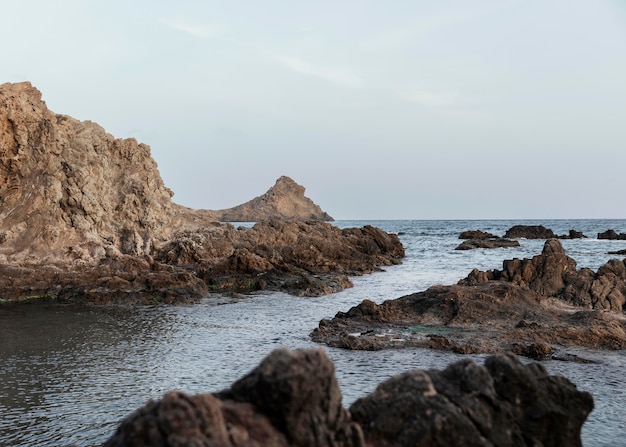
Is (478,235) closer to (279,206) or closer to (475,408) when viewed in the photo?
(475,408)

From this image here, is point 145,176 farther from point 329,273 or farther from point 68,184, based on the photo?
point 329,273

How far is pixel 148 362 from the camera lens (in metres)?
15.3

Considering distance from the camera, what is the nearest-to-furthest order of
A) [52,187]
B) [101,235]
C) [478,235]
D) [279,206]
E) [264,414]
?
[264,414] < [52,187] < [101,235] < [478,235] < [279,206]

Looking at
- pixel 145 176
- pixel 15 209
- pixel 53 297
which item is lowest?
pixel 53 297

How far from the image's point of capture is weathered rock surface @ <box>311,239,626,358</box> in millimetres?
16609

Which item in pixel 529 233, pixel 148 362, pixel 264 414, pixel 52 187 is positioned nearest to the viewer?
pixel 264 414

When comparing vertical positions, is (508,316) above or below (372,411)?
below

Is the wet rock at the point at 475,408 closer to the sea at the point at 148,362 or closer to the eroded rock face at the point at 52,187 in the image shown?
the sea at the point at 148,362

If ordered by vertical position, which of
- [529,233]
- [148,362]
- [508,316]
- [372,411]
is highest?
[529,233]

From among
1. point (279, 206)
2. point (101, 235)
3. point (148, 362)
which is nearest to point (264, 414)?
point (148, 362)

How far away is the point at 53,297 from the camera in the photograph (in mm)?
26766

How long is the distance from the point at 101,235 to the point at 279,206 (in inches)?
5852

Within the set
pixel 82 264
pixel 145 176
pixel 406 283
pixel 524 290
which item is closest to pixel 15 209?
pixel 82 264

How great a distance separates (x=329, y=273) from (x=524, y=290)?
19809 mm
